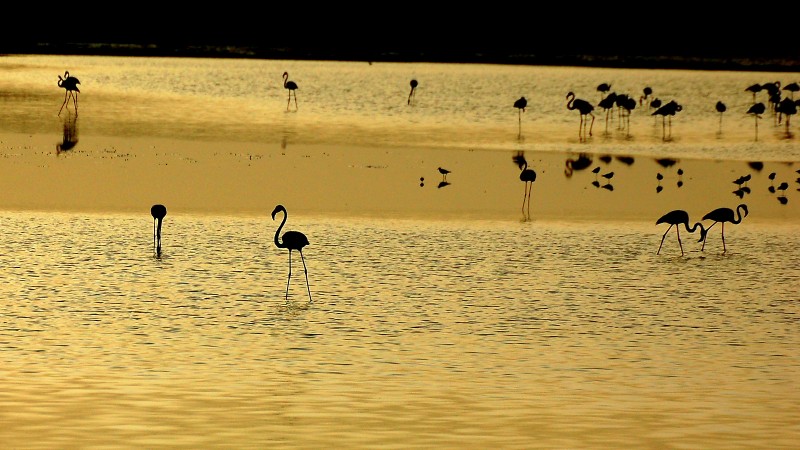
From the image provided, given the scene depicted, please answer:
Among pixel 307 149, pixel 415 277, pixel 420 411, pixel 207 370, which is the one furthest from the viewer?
pixel 307 149

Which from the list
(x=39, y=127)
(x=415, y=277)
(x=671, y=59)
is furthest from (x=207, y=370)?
(x=671, y=59)

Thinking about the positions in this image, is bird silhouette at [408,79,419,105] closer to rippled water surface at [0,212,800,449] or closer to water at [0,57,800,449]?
water at [0,57,800,449]

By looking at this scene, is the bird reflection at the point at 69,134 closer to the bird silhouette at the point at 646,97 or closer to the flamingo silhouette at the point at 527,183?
the flamingo silhouette at the point at 527,183

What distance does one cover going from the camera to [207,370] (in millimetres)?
8227

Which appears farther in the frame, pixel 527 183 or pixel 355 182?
→ pixel 527 183

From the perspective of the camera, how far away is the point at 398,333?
9.35 metres

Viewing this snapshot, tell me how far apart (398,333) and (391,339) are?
0.63 feet

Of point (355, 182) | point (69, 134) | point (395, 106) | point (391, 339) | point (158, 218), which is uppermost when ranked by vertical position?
point (395, 106)

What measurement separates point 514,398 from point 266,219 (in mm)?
6968

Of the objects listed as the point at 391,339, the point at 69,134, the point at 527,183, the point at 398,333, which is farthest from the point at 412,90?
the point at 391,339

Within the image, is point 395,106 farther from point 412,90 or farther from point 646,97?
point 646,97

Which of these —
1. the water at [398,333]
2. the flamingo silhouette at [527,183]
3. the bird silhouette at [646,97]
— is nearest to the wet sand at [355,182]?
the flamingo silhouette at [527,183]

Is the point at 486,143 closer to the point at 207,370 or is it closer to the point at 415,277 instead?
the point at 415,277

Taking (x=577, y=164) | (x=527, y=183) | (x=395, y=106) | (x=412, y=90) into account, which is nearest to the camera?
(x=527, y=183)
